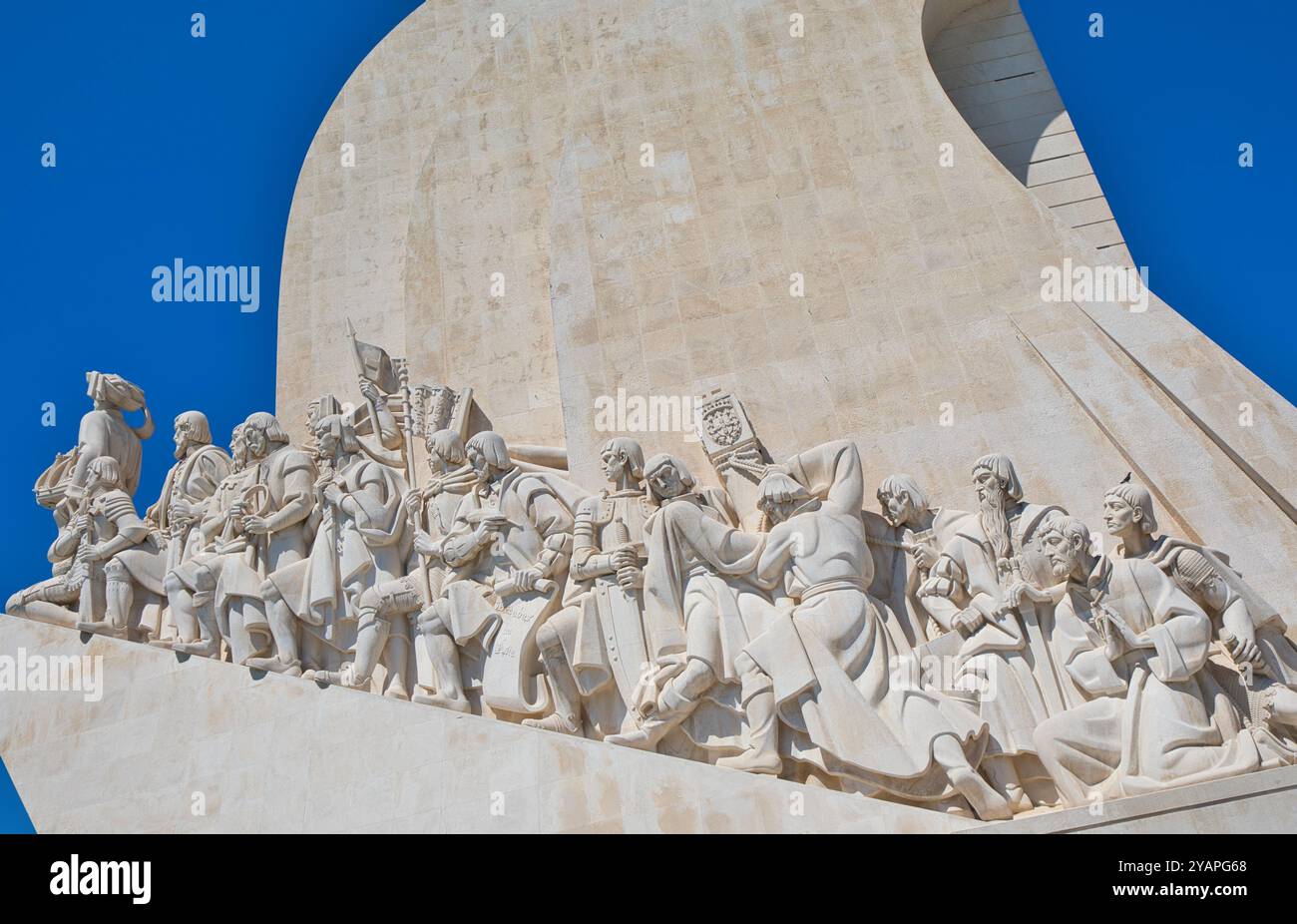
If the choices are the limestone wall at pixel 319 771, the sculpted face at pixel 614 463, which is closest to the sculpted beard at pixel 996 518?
the limestone wall at pixel 319 771

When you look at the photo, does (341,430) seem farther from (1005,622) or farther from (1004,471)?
(1005,622)

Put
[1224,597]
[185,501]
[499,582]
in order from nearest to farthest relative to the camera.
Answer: [1224,597] → [499,582] → [185,501]

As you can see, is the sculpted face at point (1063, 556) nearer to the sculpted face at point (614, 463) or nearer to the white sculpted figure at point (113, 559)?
the sculpted face at point (614, 463)

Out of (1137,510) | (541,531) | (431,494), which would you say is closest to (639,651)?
(541,531)

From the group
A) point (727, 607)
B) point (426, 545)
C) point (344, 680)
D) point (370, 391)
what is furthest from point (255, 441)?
point (727, 607)

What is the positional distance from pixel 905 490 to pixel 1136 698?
5.56ft

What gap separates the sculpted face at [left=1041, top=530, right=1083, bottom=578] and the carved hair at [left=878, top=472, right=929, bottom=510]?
811 mm

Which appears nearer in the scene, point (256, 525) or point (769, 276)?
point (256, 525)

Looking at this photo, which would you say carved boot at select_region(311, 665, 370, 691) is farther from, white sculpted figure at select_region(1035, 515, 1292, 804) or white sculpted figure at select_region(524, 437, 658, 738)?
white sculpted figure at select_region(1035, 515, 1292, 804)

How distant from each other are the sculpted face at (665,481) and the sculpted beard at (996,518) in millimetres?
1657

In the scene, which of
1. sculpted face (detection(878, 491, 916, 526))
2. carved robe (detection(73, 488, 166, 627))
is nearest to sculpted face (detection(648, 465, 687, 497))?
sculpted face (detection(878, 491, 916, 526))

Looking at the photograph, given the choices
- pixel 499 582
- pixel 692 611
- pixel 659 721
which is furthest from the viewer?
pixel 499 582

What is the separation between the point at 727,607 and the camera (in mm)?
8477
